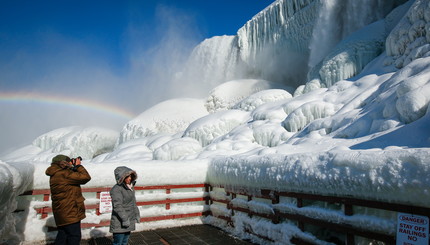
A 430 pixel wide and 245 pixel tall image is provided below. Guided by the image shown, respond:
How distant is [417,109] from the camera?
7.66m

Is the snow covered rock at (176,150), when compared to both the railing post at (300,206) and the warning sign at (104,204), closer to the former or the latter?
the warning sign at (104,204)

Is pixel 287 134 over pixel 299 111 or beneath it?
beneath

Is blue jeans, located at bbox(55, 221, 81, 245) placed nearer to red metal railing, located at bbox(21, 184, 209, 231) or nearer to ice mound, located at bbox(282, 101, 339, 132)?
red metal railing, located at bbox(21, 184, 209, 231)

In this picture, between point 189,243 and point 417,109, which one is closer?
point 189,243

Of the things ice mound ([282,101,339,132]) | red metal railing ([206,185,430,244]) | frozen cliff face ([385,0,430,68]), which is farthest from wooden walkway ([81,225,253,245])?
frozen cliff face ([385,0,430,68])

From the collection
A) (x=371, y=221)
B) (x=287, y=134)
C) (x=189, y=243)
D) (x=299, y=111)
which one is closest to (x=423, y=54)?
(x=299, y=111)

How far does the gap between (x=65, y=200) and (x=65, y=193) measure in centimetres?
10

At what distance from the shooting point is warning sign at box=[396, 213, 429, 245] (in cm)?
260

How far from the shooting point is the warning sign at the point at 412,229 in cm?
260

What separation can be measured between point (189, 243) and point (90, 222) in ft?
7.13

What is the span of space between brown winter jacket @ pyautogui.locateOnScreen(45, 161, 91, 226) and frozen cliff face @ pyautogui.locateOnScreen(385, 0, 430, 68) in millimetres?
12994

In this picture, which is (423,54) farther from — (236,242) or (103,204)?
(103,204)

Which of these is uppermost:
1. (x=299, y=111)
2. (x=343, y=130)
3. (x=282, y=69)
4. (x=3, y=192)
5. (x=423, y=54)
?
(x=282, y=69)

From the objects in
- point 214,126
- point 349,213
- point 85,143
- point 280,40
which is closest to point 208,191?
point 349,213
